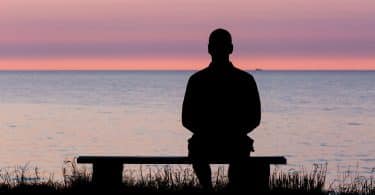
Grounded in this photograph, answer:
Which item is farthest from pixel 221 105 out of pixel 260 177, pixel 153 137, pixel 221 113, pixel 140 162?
pixel 153 137

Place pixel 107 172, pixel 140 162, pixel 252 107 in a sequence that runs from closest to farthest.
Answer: pixel 252 107 → pixel 140 162 → pixel 107 172

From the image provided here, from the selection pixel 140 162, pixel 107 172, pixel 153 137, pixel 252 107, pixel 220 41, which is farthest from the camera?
pixel 153 137

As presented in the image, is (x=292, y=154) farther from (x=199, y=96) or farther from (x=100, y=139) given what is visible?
(x=199, y=96)

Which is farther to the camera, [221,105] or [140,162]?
[140,162]

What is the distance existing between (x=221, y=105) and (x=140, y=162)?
113cm

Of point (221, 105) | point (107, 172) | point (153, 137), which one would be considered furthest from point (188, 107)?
point (153, 137)

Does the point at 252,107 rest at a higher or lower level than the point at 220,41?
lower

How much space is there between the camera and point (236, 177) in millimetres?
10109

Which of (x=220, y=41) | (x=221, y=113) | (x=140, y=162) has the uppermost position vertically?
(x=220, y=41)

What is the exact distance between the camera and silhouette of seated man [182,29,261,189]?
982cm

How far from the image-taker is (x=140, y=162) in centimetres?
1023

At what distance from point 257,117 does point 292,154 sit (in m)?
28.3

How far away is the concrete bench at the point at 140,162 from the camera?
1003 cm

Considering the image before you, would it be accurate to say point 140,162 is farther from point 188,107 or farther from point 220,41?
point 220,41
